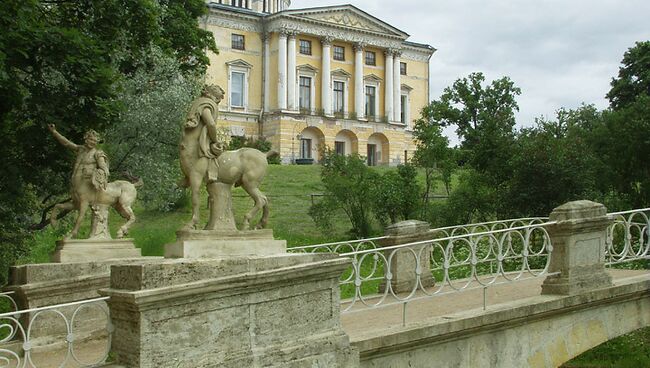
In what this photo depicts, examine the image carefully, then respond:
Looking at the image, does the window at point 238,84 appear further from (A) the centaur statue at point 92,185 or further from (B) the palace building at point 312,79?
(A) the centaur statue at point 92,185

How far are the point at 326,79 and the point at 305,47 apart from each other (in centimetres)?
323

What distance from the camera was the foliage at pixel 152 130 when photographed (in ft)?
65.9

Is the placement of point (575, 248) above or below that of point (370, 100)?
below

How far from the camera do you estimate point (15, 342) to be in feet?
30.7

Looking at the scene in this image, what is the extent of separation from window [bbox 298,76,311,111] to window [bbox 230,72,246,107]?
16.3 feet

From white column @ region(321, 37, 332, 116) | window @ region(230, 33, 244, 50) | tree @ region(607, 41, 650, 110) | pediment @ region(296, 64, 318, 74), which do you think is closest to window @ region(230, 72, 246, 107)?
window @ region(230, 33, 244, 50)

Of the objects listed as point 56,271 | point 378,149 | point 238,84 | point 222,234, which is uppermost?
point 238,84

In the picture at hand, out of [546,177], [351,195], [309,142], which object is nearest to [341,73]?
[309,142]

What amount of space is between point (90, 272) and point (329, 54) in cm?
5611

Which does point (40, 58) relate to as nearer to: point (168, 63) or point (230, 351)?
point (230, 351)

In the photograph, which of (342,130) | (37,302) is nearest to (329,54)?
(342,130)

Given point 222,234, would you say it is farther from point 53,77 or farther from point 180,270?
point 53,77

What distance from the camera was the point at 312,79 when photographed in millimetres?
64250

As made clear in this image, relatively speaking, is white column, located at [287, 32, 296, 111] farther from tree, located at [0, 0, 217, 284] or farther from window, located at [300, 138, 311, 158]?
tree, located at [0, 0, 217, 284]
